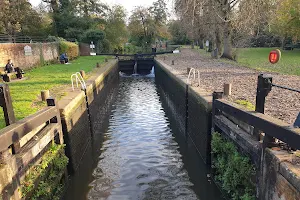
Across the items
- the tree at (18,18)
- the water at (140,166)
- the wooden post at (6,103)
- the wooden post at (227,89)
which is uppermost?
the tree at (18,18)

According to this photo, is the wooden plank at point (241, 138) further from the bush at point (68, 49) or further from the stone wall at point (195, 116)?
the bush at point (68, 49)

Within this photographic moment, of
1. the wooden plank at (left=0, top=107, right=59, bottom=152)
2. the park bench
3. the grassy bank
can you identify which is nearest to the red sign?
the wooden plank at (left=0, top=107, right=59, bottom=152)

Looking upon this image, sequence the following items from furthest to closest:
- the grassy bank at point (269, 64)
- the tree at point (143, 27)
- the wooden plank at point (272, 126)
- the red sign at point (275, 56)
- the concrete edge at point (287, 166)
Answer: the tree at point (143, 27)
the grassy bank at point (269, 64)
the red sign at point (275, 56)
the wooden plank at point (272, 126)
the concrete edge at point (287, 166)

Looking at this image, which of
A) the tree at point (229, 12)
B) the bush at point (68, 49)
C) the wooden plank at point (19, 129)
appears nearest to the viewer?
the wooden plank at point (19, 129)

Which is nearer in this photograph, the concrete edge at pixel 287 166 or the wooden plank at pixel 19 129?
the concrete edge at pixel 287 166

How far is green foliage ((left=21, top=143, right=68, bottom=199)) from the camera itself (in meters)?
4.26

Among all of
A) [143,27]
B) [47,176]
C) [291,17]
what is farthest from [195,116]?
[143,27]

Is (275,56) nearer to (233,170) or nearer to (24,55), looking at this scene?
(233,170)

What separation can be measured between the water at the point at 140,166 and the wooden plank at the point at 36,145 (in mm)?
1566

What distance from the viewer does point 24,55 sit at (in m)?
16.9

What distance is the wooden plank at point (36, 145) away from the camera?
4.09 m

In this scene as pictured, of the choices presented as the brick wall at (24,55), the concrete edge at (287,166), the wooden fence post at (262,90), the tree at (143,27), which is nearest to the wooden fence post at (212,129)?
the wooden fence post at (262,90)

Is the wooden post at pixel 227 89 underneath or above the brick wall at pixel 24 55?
underneath

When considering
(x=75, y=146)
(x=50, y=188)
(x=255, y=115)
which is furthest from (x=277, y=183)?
(x=75, y=146)
